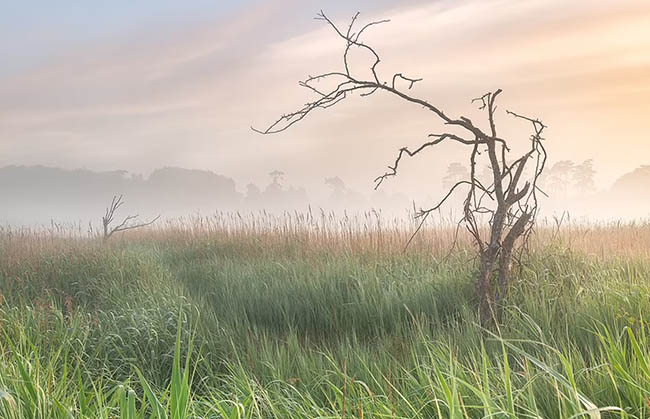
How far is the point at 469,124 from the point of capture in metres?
4.30

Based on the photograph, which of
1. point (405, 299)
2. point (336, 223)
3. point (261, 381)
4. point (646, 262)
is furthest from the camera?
point (336, 223)

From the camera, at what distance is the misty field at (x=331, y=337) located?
2.21 meters

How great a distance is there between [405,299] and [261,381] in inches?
68.4

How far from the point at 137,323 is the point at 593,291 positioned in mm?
3664

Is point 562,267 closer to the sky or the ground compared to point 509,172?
closer to the ground

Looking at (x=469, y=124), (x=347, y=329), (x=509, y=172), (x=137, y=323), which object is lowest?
(x=347, y=329)

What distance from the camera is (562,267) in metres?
5.18

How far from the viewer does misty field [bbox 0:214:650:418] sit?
87.0 inches

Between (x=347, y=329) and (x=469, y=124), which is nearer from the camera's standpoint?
(x=469, y=124)

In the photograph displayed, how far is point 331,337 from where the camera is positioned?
4.79 metres

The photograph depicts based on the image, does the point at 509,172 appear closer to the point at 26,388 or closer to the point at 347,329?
the point at 347,329

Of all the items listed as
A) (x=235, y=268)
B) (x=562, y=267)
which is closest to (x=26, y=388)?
(x=562, y=267)

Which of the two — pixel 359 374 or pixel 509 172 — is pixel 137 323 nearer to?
pixel 359 374

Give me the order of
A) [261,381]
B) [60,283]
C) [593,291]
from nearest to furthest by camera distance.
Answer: [261,381] → [593,291] → [60,283]
